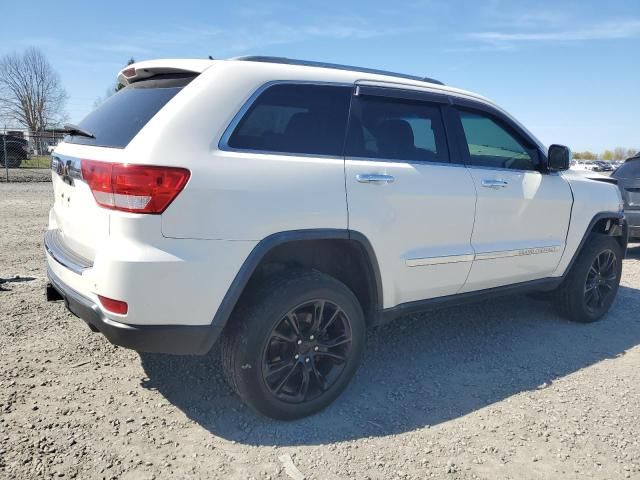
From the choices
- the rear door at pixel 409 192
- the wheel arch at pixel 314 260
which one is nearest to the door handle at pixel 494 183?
the rear door at pixel 409 192

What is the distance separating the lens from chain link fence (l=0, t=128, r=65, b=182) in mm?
16359

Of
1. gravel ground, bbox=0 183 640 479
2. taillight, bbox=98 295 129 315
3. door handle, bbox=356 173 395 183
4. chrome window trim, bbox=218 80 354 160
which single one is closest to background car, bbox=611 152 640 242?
gravel ground, bbox=0 183 640 479

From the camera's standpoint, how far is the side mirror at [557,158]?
400 centimetres

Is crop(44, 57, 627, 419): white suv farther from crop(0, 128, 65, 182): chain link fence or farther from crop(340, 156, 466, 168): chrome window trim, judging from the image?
crop(0, 128, 65, 182): chain link fence

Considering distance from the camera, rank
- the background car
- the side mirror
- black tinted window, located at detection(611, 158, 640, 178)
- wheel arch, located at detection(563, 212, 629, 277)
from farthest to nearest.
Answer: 1. black tinted window, located at detection(611, 158, 640, 178)
2. the background car
3. wheel arch, located at detection(563, 212, 629, 277)
4. the side mirror

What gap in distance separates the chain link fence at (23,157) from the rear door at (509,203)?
10.8 m

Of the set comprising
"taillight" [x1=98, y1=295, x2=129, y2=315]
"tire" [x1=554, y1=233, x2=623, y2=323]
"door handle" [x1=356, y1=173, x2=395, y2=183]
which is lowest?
"tire" [x1=554, y1=233, x2=623, y2=323]

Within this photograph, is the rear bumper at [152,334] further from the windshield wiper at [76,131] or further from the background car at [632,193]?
the background car at [632,193]

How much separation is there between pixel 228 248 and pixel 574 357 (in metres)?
2.93

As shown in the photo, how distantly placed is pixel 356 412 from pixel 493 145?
223 cm

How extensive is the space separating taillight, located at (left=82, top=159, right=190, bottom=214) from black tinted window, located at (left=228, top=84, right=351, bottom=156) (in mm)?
380

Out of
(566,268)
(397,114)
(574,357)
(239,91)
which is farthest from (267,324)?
(566,268)

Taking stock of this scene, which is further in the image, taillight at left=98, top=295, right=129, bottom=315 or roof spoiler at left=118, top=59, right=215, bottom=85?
roof spoiler at left=118, top=59, right=215, bottom=85

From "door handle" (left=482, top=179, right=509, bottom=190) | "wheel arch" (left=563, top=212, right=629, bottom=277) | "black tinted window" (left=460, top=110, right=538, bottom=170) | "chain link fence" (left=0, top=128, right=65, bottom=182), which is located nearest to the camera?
"door handle" (left=482, top=179, right=509, bottom=190)
